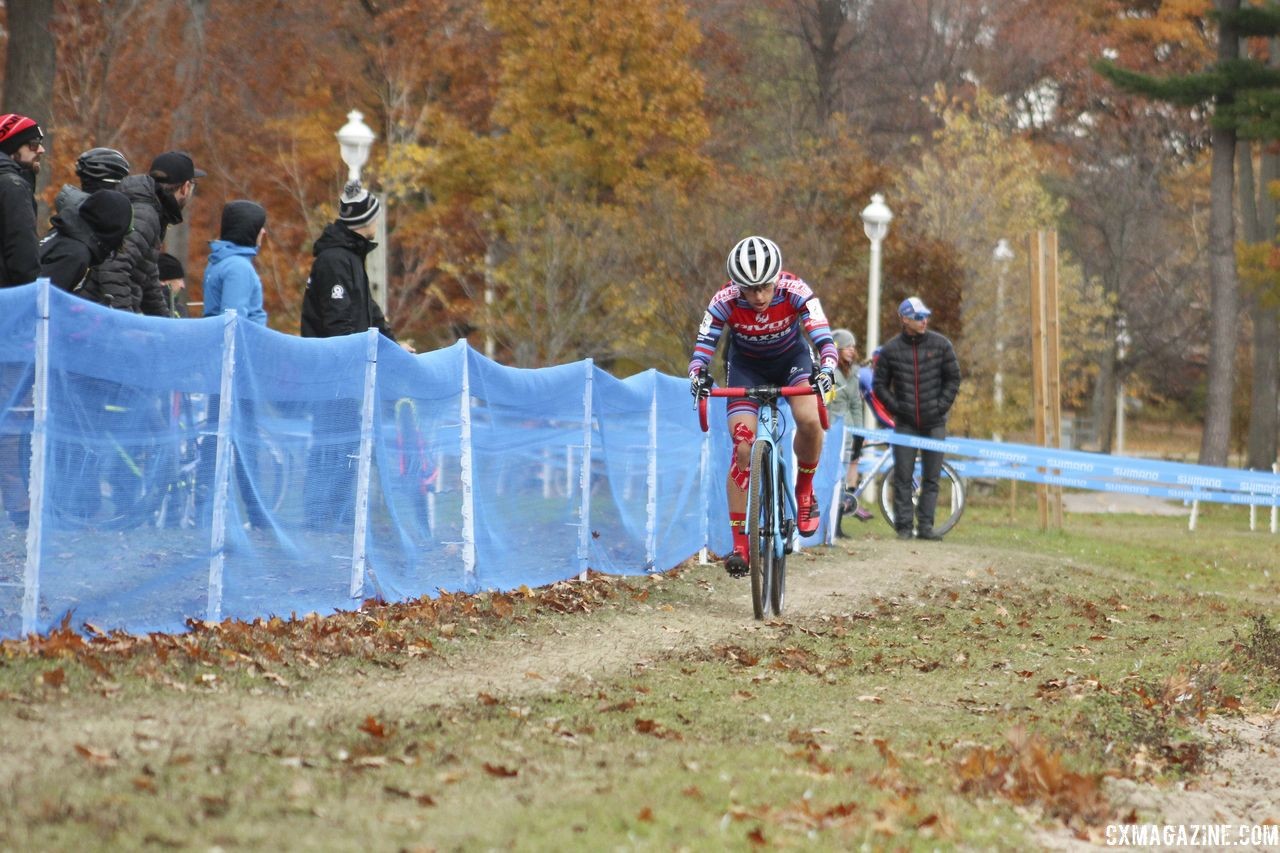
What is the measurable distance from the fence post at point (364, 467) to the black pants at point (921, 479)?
8.84 m

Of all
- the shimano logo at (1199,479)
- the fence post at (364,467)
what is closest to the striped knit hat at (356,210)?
the fence post at (364,467)

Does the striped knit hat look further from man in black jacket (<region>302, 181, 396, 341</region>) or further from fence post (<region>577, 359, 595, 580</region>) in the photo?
fence post (<region>577, 359, 595, 580</region>)

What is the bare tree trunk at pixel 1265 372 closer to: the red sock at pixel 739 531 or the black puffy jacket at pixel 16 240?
the red sock at pixel 739 531

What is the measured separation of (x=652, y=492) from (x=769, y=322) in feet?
9.17

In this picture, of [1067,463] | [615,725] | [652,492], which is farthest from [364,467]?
[1067,463]

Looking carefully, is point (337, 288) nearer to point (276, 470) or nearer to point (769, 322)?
point (276, 470)

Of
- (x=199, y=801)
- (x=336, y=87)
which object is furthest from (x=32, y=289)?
(x=336, y=87)

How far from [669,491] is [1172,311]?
1760 inches

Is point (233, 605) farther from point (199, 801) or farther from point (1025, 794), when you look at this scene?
point (1025, 794)

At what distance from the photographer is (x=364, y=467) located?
9.76 meters

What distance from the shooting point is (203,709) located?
667cm

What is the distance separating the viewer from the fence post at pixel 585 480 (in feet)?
40.0

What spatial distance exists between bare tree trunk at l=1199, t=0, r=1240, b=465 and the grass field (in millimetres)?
27278

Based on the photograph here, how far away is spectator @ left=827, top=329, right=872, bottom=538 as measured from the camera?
1812 centimetres
